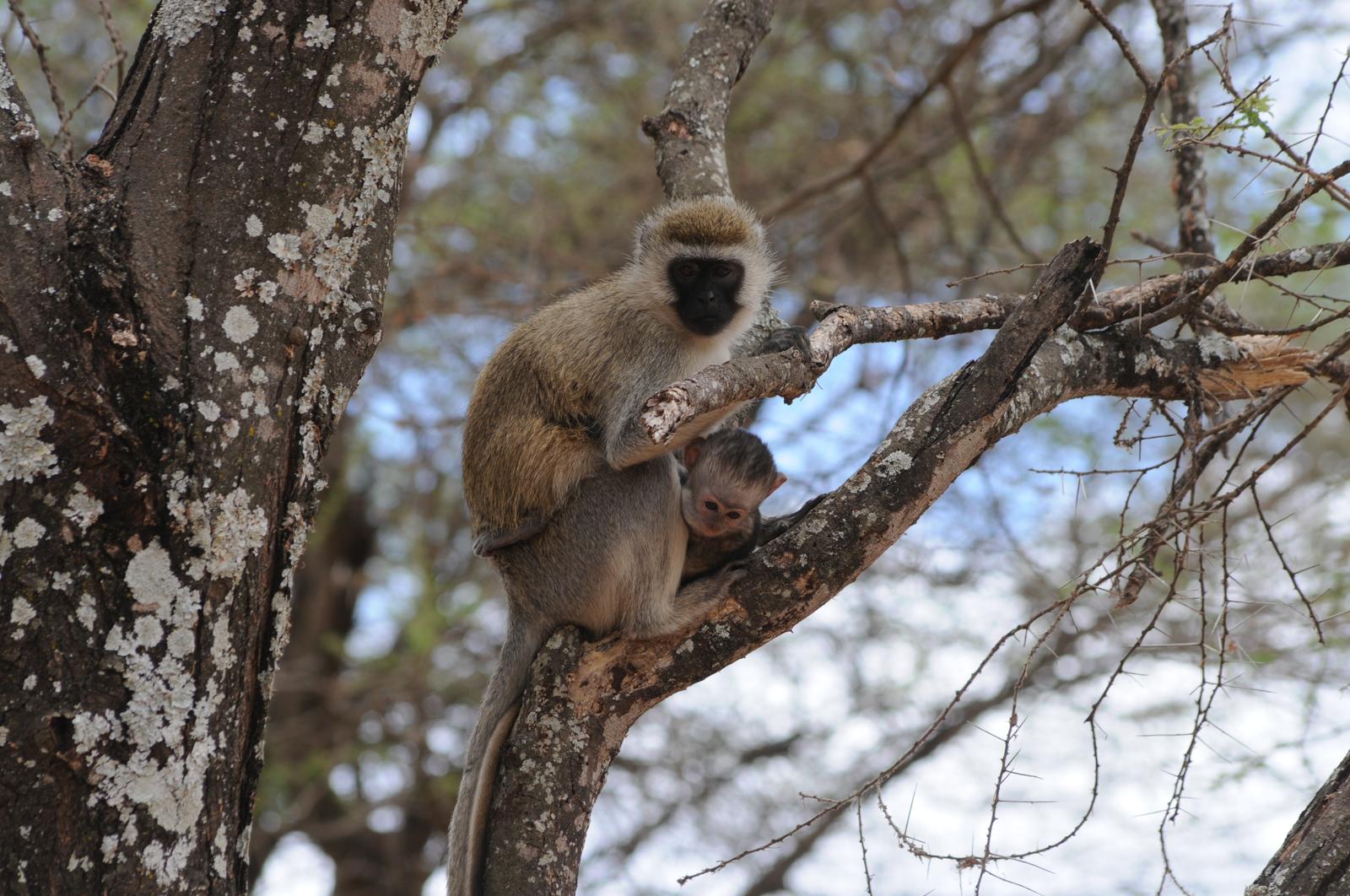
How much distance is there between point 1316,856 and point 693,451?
256 cm

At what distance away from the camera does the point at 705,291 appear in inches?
183

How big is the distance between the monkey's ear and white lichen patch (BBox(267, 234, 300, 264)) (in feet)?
7.05

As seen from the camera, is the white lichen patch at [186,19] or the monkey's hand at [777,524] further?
the monkey's hand at [777,524]

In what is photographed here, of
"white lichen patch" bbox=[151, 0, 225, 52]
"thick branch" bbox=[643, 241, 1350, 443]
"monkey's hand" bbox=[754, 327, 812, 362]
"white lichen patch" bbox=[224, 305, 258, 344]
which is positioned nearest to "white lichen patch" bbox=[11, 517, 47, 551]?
"white lichen patch" bbox=[224, 305, 258, 344]

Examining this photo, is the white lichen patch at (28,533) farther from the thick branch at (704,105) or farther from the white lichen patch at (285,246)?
the thick branch at (704,105)

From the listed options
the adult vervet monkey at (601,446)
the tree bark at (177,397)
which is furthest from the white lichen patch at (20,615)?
the adult vervet monkey at (601,446)

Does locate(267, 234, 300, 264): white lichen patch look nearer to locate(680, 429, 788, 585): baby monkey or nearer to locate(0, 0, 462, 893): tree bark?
locate(0, 0, 462, 893): tree bark

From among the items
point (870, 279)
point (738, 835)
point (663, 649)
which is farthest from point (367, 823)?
point (663, 649)

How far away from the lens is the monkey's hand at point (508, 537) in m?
4.23

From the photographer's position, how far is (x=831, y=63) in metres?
9.97

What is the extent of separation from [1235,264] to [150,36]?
2795 millimetres

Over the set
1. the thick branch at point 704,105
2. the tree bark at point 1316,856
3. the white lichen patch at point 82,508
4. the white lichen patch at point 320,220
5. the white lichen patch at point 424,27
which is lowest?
the tree bark at point 1316,856

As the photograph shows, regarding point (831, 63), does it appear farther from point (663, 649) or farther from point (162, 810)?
point (162, 810)

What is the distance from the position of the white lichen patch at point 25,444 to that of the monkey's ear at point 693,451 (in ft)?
8.43
